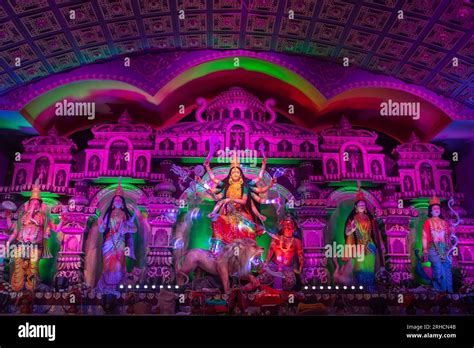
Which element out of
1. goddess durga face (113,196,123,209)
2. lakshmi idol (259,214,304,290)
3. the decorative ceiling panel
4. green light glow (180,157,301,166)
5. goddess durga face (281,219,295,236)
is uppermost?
the decorative ceiling panel

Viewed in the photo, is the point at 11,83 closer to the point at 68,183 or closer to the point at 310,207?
the point at 68,183

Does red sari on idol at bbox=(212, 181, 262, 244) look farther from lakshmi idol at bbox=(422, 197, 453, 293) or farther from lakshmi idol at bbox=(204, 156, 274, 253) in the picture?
lakshmi idol at bbox=(422, 197, 453, 293)

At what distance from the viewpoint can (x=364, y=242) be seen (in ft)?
28.5

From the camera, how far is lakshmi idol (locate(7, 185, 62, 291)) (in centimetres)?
834

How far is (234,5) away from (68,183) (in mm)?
4747

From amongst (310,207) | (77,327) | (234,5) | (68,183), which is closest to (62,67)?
(68,183)

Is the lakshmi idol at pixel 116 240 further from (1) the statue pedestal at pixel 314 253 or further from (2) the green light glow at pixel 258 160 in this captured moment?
(1) the statue pedestal at pixel 314 253

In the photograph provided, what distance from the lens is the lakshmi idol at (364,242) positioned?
8.54m

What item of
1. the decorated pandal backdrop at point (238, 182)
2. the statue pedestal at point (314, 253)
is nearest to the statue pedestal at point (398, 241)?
the decorated pandal backdrop at point (238, 182)

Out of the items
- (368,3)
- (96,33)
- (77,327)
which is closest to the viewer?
(77,327)

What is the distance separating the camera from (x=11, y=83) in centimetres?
929

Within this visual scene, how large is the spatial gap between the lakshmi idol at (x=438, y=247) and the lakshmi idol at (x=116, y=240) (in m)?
5.58

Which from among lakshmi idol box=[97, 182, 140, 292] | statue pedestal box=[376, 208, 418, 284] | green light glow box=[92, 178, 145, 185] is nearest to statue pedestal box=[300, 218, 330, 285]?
statue pedestal box=[376, 208, 418, 284]

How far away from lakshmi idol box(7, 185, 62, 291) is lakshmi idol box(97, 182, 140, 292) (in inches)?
38.7
